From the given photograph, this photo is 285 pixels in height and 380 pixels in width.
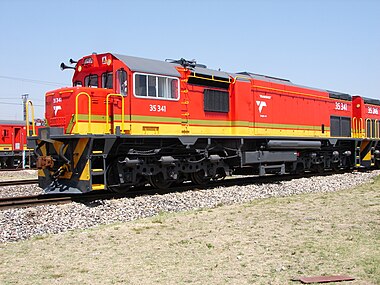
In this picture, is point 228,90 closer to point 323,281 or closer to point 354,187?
point 354,187

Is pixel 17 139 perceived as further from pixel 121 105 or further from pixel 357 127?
pixel 357 127

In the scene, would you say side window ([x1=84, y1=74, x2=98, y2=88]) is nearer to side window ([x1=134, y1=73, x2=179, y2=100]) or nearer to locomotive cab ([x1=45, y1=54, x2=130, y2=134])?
locomotive cab ([x1=45, y1=54, x2=130, y2=134])

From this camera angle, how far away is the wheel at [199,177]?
14.0 m

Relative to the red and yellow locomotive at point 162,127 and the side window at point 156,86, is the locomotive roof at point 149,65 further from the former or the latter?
the side window at point 156,86

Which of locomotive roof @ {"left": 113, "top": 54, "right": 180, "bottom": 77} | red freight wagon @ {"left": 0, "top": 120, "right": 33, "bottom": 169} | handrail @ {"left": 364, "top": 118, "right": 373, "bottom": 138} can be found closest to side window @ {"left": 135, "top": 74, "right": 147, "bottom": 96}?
locomotive roof @ {"left": 113, "top": 54, "right": 180, "bottom": 77}

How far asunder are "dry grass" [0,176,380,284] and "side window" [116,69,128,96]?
3.86m

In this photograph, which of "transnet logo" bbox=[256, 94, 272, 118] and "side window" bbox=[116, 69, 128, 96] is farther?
"transnet logo" bbox=[256, 94, 272, 118]

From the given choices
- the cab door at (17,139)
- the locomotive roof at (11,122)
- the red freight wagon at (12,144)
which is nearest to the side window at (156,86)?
the red freight wagon at (12,144)

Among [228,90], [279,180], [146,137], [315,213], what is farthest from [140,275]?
[279,180]

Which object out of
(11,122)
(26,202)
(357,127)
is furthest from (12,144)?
(357,127)

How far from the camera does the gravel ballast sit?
834 centimetres

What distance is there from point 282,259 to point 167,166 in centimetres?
716

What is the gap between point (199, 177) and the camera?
14180 mm

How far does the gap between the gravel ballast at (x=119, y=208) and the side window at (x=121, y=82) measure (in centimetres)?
296
